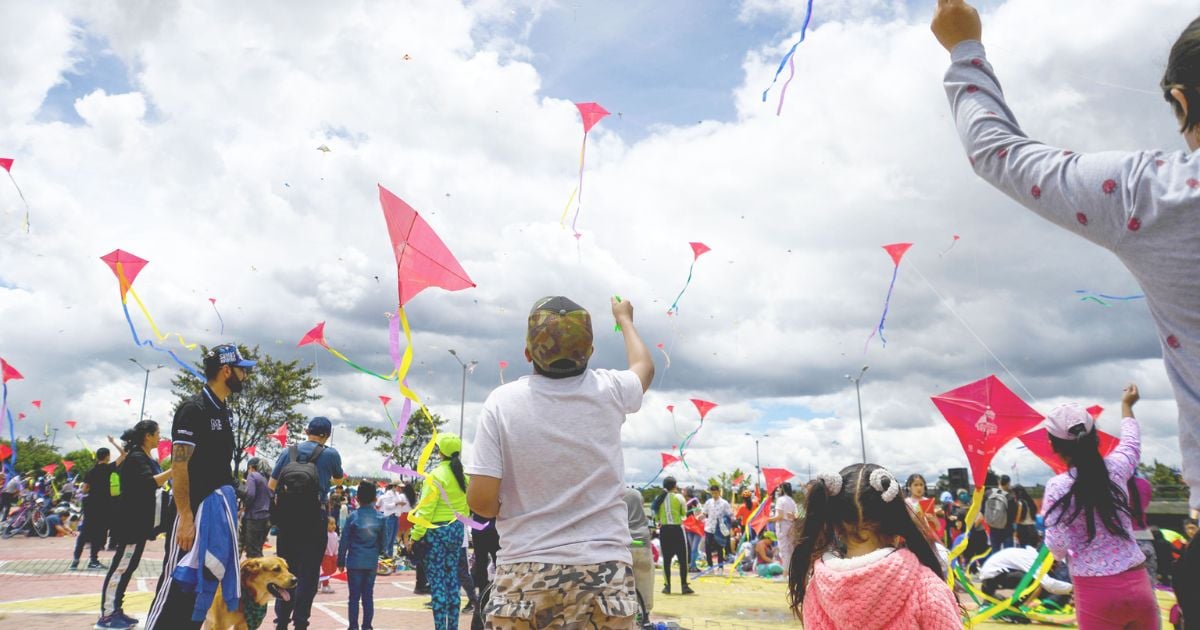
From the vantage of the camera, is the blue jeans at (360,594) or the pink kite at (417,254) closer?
the pink kite at (417,254)

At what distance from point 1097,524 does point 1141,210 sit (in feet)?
9.87

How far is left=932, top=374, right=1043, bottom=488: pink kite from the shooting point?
7.35 metres

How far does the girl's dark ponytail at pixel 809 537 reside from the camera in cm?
263

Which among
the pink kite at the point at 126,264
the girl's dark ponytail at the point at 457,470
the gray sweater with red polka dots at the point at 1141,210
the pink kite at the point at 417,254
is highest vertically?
→ the pink kite at the point at 126,264

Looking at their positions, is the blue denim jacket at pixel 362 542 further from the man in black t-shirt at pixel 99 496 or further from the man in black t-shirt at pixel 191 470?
the man in black t-shirt at pixel 99 496

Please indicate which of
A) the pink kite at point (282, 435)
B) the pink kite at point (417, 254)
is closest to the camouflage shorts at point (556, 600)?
the pink kite at point (417, 254)

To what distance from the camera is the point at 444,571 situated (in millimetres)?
6246

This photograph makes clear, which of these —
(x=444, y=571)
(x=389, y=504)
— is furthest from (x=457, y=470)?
(x=389, y=504)

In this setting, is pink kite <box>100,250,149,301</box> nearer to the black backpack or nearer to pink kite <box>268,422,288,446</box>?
the black backpack

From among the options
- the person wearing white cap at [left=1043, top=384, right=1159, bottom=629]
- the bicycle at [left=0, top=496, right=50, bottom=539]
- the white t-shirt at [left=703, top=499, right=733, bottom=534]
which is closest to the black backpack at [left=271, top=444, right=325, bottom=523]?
the person wearing white cap at [left=1043, top=384, right=1159, bottom=629]

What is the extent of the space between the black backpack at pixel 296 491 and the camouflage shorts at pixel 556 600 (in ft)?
12.1

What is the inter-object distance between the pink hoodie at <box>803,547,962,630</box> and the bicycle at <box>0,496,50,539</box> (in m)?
23.6

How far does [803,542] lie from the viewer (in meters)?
2.66

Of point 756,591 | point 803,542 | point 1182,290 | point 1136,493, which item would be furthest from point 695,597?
point 1182,290
